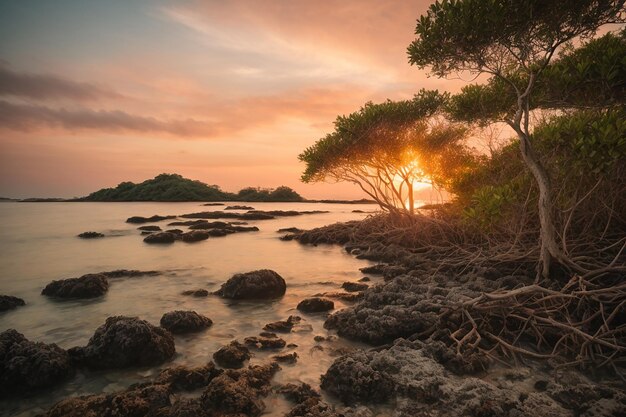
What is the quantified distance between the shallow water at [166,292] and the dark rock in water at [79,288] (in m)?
0.25

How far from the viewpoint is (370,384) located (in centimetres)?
432

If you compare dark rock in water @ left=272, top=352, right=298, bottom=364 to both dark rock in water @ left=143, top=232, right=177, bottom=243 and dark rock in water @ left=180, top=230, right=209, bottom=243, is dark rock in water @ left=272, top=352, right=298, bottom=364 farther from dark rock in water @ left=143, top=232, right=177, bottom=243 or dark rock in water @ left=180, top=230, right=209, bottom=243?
dark rock in water @ left=143, top=232, right=177, bottom=243

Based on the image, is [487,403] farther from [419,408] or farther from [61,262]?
[61,262]

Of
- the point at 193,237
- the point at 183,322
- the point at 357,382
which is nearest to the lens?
the point at 357,382

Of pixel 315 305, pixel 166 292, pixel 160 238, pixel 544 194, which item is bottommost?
pixel 166 292

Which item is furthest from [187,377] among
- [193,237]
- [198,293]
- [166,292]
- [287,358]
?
[193,237]

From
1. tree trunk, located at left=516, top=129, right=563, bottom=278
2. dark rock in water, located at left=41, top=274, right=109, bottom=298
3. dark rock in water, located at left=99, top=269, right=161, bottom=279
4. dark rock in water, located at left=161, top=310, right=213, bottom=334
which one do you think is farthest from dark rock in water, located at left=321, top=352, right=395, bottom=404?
dark rock in water, located at left=99, top=269, right=161, bottom=279

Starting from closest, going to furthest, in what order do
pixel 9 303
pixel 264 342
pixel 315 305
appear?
pixel 264 342 → pixel 315 305 → pixel 9 303

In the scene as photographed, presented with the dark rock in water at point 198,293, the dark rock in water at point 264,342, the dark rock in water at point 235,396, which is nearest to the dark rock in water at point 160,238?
the dark rock in water at point 198,293

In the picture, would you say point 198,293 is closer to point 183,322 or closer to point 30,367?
point 183,322

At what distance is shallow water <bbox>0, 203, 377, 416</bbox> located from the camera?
501 centimetres

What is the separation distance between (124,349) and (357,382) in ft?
11.5

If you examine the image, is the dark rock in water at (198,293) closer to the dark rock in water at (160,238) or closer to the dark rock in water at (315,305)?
the dark rock in water at (315,305)

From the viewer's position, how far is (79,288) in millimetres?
9070
